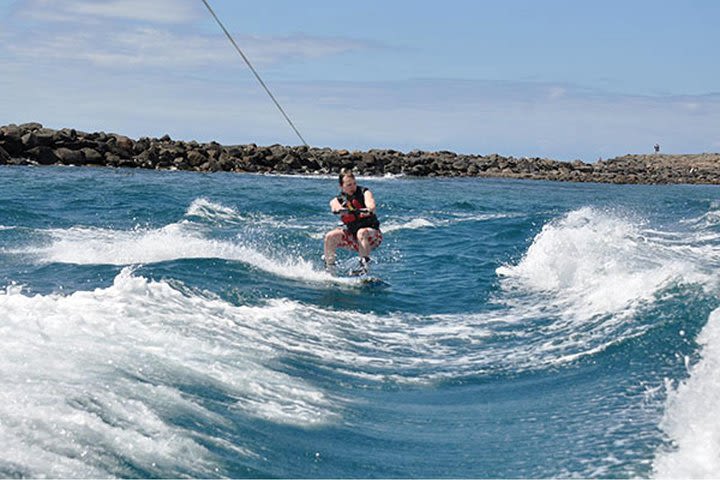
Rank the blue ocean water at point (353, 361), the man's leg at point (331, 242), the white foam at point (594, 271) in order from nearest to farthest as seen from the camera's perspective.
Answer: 1. the blue ocean water at point (353, 361)
2. the white foam at point (594, 271)
3. the man's leg at point (331, 242)

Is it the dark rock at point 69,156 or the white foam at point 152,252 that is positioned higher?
the dark rock at point 69,156

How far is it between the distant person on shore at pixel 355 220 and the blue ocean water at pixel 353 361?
58cm

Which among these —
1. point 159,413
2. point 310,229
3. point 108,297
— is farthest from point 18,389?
point 310,229

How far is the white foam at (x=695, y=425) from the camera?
5879 millimetres

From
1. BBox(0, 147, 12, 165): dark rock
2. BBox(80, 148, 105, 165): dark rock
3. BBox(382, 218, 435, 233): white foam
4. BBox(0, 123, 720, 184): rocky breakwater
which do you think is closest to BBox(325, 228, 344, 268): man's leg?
BBox(382, 218, 435, 233): white foam

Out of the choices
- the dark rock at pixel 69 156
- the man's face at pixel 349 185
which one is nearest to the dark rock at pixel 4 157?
the dark rock at pixel 69 156

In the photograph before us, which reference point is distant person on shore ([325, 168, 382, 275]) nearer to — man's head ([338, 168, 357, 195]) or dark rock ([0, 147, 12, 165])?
man's head ([338, 168, 357, 195])

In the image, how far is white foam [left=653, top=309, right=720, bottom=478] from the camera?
588cm

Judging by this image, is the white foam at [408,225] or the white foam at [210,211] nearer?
the white foam at [408,225]

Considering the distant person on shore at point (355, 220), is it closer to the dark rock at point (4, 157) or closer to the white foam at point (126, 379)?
the white foam at point (126, 379)

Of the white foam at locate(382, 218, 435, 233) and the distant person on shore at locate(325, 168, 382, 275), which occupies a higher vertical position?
the distant person on shore at locate(325, 168, 382, 275)

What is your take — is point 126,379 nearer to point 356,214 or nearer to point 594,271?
point 356,214

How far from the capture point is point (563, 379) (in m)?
9.12

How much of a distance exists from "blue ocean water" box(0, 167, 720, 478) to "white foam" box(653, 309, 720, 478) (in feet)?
0.08
